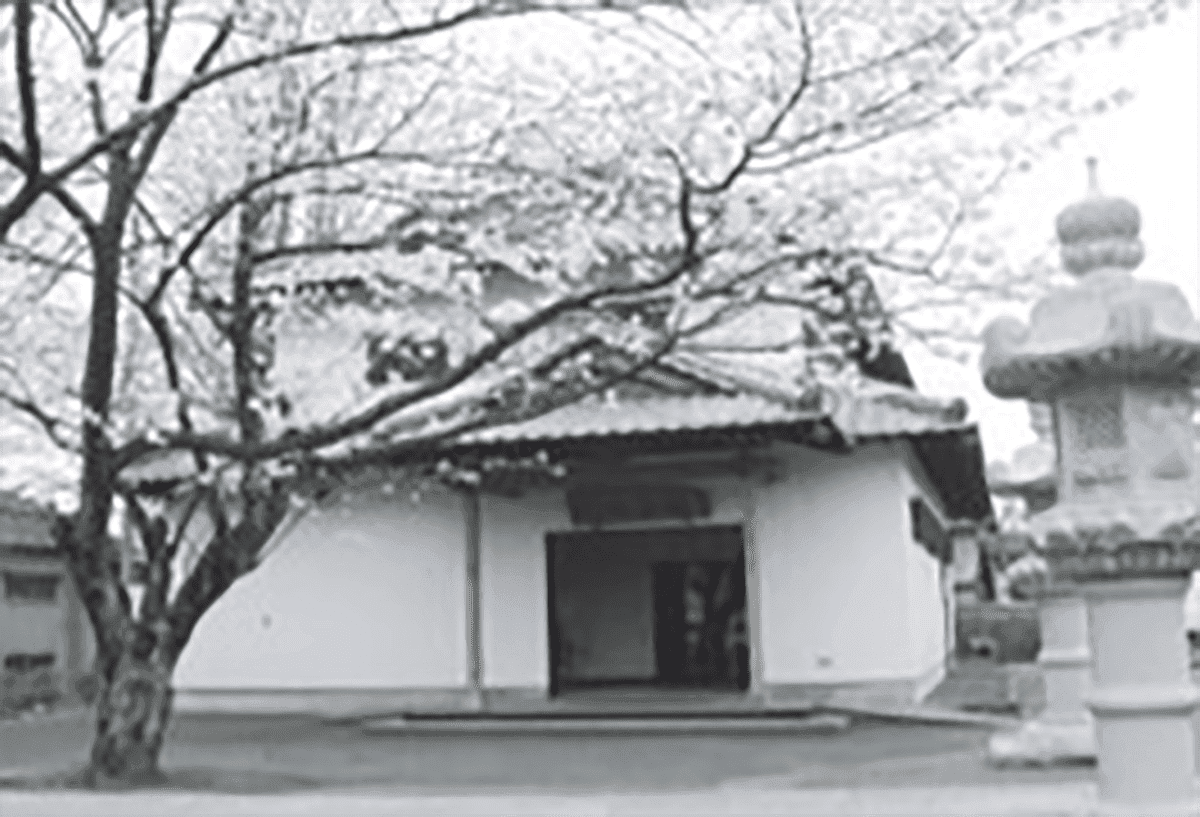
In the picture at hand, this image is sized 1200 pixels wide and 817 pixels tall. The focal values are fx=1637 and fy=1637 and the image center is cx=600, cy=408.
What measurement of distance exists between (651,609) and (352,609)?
177 inches

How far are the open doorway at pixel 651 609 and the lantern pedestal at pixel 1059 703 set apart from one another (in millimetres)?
10246

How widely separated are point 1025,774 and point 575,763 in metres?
4.57

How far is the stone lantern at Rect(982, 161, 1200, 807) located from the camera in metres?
6.75

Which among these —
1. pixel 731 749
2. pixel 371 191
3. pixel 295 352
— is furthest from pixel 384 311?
pixel 731 749

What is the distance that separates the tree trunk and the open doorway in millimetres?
10881

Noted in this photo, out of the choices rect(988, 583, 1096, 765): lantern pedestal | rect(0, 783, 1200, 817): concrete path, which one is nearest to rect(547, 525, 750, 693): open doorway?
rect(988, 583, 1096, 765): lantern pedestal

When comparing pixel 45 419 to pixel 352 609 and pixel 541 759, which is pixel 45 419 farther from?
pixel 352 609

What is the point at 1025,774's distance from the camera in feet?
40.9

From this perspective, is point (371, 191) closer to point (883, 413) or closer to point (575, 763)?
point (575, 763)

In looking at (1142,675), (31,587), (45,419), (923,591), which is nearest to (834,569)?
(923,591)

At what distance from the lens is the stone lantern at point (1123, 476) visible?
22.1 ft

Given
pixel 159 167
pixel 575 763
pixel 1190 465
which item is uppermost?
pixel 159 167

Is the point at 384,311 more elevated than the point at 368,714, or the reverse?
the point at 384,311

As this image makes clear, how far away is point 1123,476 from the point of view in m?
7.03
